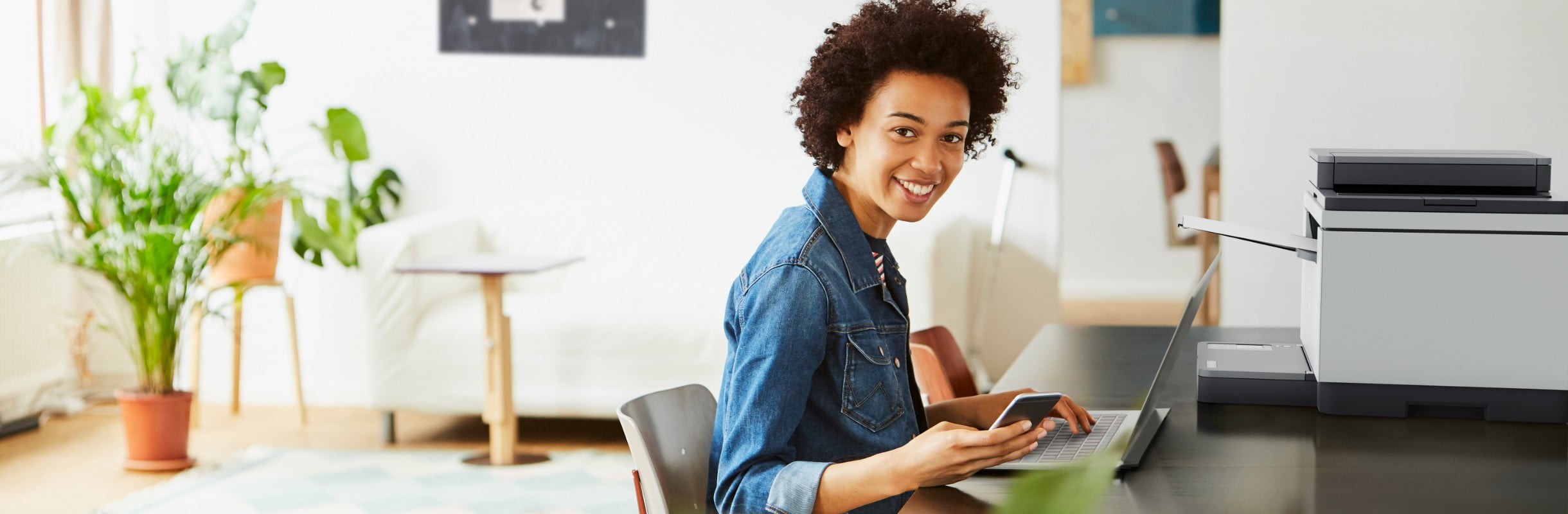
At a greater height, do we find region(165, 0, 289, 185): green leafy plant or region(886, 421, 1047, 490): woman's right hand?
region(165, 0, 289, 185): green leafy plant

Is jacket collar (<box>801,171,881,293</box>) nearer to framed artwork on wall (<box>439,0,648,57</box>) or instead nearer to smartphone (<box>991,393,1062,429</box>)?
smartphone (<box>991,393,1062,429</box>)

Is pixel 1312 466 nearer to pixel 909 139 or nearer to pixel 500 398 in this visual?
pixel 909 139

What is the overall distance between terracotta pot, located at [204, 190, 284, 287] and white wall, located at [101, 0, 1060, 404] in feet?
0.81

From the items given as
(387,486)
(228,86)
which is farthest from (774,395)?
(228,86)

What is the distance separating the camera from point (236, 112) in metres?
4.02

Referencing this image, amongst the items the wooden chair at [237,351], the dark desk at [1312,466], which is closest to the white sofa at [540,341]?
the wooden chair at [237,351]

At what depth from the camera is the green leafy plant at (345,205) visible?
4020 millimetres

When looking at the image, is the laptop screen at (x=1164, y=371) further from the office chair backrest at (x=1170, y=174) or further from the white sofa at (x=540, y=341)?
the office chair backrest at (x=1170, y=174)

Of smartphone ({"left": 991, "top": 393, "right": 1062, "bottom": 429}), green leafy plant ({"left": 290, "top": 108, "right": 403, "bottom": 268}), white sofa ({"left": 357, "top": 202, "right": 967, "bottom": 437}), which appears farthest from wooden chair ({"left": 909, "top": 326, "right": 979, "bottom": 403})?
green leafy plant ({"left": 290, "top": 108, "right": 403, "bottom": 268})

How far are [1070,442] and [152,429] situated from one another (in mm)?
3067

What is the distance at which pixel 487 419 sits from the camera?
3.75 meters

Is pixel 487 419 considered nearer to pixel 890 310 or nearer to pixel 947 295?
pixel 947 295

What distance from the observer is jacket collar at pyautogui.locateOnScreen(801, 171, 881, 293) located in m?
1.25

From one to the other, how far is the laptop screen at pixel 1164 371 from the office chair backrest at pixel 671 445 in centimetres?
41
